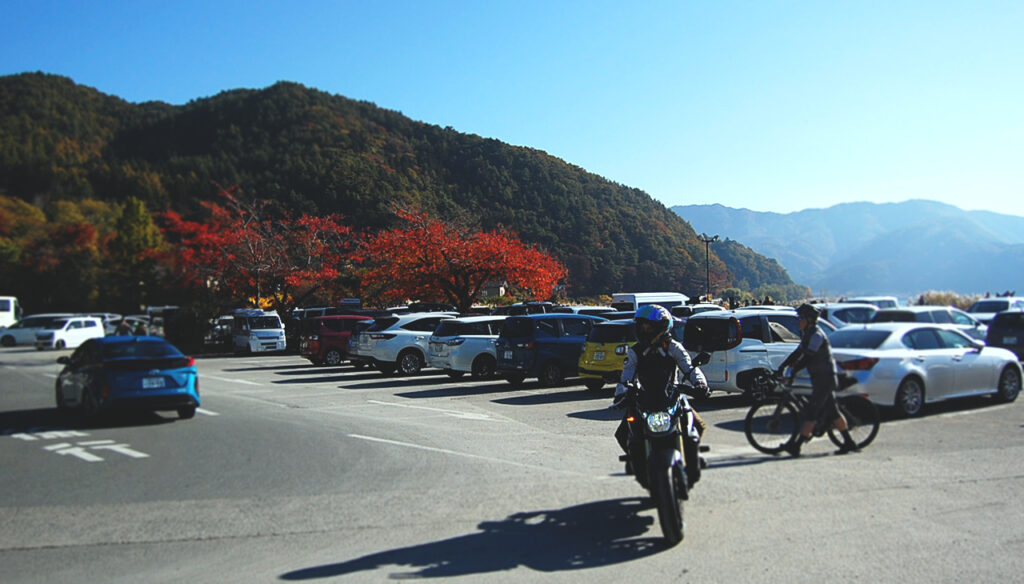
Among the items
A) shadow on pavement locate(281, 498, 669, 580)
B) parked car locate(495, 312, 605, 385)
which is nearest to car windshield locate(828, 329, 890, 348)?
parked car locate(495, 312, 605, 385)

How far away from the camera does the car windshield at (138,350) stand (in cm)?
1374

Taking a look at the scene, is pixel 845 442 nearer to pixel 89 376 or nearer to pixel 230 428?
pixel 230 428

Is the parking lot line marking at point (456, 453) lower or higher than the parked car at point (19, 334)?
lower

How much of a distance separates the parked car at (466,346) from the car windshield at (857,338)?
30.6 feet

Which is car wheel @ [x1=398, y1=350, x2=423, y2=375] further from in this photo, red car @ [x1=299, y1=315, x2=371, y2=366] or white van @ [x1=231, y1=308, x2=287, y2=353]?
white van @ [x1=231, y1=308, x2=287, y2=353]

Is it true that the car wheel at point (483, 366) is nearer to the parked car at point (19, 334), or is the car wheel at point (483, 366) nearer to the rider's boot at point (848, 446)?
the rider's boot at point (848, 446)

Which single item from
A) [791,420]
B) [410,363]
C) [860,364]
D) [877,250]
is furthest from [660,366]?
[877,250]

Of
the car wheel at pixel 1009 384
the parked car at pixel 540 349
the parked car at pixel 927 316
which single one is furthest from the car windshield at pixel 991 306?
the parked car at pixel 540 349

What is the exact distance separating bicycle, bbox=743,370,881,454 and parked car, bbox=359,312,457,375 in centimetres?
1357

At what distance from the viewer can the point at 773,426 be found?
9375 mm

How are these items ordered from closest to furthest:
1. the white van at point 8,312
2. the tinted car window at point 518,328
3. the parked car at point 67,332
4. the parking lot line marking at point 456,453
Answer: the parking lot line marking at point 456,453 < the tinted car window at point 518,328 < the parked car at point 67,332 < the white van at point 8,312

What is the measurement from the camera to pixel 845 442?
9.54 meters

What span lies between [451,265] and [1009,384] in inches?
1108

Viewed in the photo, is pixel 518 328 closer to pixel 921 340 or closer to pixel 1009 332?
pixel 921 340
